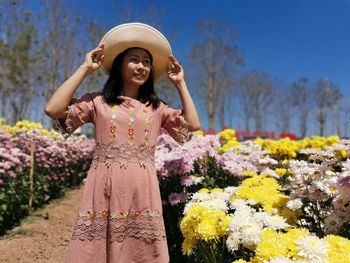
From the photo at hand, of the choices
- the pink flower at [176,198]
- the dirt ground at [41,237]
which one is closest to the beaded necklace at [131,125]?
the pink flower at [176,198]

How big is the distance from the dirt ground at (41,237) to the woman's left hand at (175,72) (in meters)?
3.09

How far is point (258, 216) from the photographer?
2.08m

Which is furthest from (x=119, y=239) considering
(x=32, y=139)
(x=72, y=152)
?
(x=72, y=152)

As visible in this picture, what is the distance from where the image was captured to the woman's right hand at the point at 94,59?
2.38m

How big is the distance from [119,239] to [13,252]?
335cm

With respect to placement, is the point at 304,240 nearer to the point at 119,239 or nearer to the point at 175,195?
the point at 119,239

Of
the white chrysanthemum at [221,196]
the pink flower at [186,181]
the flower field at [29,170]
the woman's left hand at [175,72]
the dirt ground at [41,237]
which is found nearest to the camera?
the woman's left hand at [175,72]

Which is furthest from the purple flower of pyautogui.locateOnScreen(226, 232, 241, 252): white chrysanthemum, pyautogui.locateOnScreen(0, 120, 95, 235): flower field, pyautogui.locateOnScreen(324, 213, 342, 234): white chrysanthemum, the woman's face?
pyautogui.locateOnScreen(0, 120, 95, 235): flower field

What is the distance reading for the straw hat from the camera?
8.11 feet

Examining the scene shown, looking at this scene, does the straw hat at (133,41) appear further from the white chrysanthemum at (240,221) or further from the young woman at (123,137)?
the white chrysanthemum at (240,221)

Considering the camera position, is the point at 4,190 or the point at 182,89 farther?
the point at 4,190

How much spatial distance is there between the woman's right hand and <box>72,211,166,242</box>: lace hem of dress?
80 centimetres

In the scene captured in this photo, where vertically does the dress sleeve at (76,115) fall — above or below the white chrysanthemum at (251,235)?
above

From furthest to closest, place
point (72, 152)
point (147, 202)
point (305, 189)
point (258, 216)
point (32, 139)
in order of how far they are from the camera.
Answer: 1. point (72, 152)
2. point (32, 139)
3. point (305, 189)
4. point (147, 202)
5. point (258, 216)
